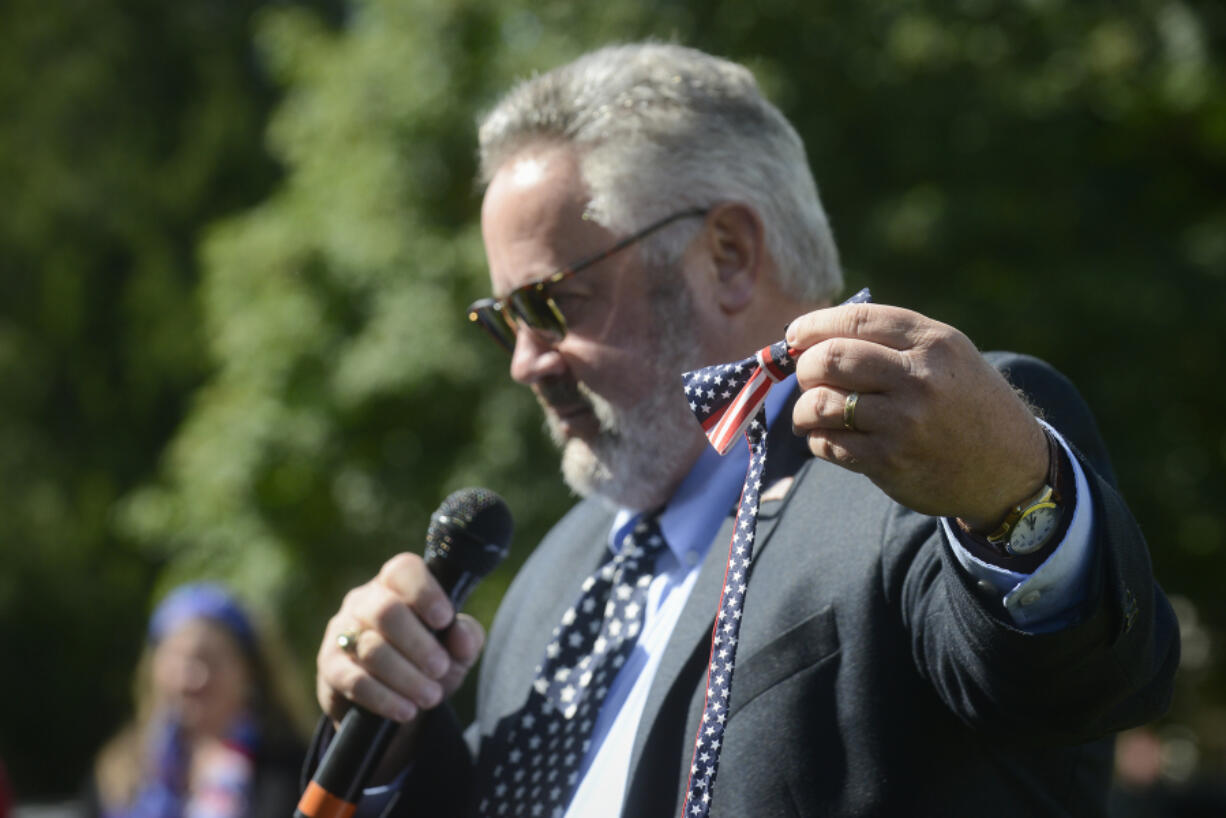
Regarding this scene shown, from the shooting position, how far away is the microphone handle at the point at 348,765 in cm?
203

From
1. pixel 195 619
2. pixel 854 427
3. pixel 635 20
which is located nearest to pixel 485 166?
pixel 854 427

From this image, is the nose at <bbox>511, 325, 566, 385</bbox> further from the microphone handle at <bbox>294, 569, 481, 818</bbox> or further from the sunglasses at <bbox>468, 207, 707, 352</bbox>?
the microphone handle at <bbox>294, 569, 481, 818</bbox>

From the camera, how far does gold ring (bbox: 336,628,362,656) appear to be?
6.63 ft

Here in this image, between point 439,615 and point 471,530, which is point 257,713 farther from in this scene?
point 439,615

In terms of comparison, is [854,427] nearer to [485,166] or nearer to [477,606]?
[485,166]

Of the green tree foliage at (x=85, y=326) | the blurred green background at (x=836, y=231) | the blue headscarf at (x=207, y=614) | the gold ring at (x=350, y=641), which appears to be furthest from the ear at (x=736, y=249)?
the green tree foliage at (x=85, y=326)

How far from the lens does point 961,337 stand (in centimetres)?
127

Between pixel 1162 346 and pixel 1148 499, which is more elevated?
pixel 1162 346

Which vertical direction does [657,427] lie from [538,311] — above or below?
below

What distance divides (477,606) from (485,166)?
24.4 ft

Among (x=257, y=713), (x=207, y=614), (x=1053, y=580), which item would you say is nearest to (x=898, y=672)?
(x=1053, y=580)

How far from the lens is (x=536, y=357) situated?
232cm

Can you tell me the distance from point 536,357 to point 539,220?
248 millimetres

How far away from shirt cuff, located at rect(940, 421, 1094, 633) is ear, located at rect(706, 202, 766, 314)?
3.37 ft
